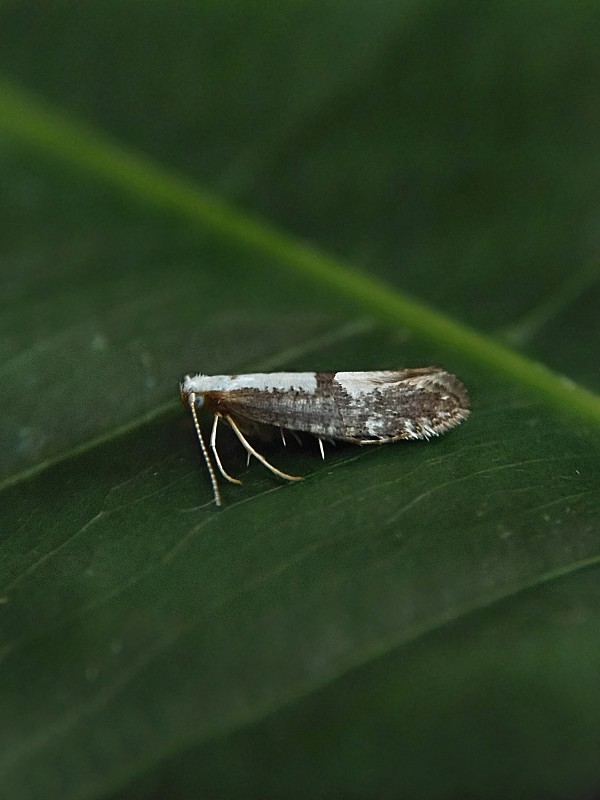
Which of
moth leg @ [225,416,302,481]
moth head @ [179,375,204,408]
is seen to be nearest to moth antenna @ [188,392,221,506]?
moth head @ [179,375,204,408]

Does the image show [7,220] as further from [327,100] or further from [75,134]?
[327,100]

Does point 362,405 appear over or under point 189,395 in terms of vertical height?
under

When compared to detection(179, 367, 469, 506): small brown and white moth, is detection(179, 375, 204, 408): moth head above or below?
above

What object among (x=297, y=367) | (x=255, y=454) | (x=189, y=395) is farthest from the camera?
(x=297, y=367)

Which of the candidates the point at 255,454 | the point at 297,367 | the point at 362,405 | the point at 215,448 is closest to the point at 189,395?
the point at 215,448

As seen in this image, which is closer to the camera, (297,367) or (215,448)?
(215,448)

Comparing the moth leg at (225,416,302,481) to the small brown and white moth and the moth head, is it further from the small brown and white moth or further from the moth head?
the moth head

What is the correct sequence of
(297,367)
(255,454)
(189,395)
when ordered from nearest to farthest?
1. (255,454)
2. (189,395)
3. (297,367)

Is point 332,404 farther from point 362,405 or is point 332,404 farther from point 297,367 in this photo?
point 297,367
